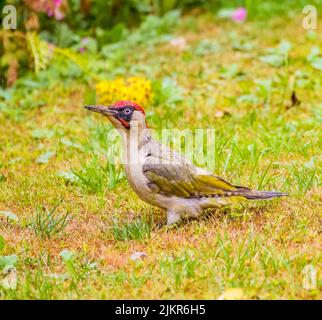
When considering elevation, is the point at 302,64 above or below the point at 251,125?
above

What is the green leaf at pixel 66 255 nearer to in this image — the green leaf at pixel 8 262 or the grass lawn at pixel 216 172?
the grass lawn at pixel 216 172

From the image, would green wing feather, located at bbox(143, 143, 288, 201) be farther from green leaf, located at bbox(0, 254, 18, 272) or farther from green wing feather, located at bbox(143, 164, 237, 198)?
green leaf, located at bbox(0, 254, 18, 272)

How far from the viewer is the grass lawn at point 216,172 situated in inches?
177

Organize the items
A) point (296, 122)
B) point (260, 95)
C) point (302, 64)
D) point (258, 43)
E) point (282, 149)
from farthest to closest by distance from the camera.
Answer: point (258, 43), point (302, 64), point (260, 95), point (296, 122), point (282, 149)

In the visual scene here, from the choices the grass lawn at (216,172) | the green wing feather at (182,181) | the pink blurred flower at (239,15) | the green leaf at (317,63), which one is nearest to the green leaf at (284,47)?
the grass lawn at (216,172)

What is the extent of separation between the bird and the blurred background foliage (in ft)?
10.3

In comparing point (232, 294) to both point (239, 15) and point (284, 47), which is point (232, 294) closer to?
point (284, 47)

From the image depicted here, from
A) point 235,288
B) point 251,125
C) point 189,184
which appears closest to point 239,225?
point 189,184

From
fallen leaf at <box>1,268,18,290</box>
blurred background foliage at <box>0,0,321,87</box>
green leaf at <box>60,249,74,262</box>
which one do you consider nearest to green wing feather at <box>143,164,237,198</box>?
green leaf at <box>60,249,74,262</box>

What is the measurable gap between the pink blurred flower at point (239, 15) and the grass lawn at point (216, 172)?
0.44 ft

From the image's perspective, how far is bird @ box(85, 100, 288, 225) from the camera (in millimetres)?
5234

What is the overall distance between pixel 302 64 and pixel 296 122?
1.78 metres

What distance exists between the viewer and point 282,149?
663 centimetres
